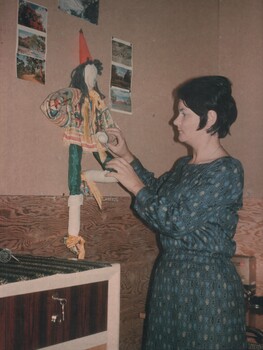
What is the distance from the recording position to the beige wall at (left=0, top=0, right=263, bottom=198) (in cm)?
154

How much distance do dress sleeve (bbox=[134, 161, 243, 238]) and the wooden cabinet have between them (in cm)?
24

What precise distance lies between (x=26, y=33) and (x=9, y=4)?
113 millimetres

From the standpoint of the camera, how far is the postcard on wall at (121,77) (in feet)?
6.35

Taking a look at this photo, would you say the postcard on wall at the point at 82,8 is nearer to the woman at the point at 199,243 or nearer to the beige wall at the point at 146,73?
the beige wall at the point at 146,73

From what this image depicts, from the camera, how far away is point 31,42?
1590mm

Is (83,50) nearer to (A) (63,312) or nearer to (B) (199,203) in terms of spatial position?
(B) (199,203)

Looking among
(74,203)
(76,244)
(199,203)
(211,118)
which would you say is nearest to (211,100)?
(211,118)

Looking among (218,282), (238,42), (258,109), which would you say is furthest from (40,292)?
(238,42)

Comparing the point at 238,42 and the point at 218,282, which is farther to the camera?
the point at 238,42

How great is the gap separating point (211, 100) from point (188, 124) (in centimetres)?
13

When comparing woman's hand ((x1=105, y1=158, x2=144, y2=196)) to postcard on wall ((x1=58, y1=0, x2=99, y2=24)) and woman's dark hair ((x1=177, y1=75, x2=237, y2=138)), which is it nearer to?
woman's dark hair ((x1=177, y1=75, x2=237, y2=138))

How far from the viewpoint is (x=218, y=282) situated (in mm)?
1485

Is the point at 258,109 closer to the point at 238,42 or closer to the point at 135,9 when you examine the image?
the point at 238,42

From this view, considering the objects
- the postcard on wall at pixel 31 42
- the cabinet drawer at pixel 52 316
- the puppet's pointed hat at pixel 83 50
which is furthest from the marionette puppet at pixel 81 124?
the cabinet drawer at pixel 52 316
